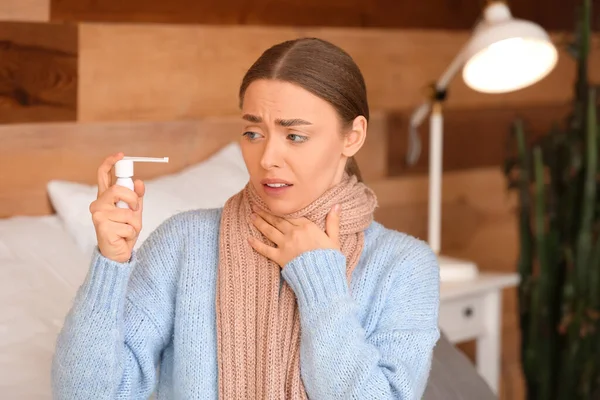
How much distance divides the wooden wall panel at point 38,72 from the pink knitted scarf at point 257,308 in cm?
66

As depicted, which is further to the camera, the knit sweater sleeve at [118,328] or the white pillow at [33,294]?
the white pillow at [33,294]

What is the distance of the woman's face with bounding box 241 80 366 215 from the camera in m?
1.39

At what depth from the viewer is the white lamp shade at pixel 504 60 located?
2326 mm

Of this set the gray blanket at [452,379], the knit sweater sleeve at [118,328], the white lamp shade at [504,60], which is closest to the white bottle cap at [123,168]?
the knit sweater sleeve at [118,328]

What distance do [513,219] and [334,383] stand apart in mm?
2127

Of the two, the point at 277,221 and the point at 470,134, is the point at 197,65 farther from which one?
the point at 470,134

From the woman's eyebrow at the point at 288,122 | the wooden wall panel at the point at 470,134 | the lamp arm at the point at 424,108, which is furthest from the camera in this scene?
the wooden wall panel at the point at 470,134

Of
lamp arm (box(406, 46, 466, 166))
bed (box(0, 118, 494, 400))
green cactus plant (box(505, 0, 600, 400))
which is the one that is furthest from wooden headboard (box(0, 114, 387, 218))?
green cactus plant (box(505, 0, 600, 400))

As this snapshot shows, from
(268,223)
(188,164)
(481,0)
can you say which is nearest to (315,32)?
(188,164)

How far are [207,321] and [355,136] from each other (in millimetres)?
366

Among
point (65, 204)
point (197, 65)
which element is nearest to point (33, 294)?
point (65, 204)

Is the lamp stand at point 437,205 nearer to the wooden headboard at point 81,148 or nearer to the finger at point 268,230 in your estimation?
the wooden headboard at point 81,148

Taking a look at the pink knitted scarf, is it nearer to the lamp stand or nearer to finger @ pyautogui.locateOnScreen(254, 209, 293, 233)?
finger @ pyautogui.locateOnScreen(254, 209, 293, 233)

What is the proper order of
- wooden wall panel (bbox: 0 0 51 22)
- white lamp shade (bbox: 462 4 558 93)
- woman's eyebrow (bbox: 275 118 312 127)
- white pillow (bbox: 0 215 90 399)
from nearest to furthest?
woman's eyebrow (bbox: 275 118 312 127) < white pillow (bbox: 0 215 90 399) < wooden wall panel (bbox: 0 0 51 22) < white lamp shade (bbox: 462 4 558 93)
